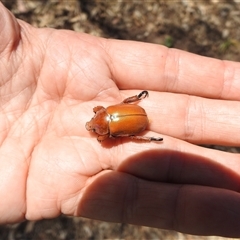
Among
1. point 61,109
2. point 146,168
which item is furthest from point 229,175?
point 61,109

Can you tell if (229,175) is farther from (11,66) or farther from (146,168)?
(11,66)

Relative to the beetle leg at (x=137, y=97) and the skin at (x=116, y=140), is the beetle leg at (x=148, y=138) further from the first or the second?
the beetle leg at (x=137, y=97)

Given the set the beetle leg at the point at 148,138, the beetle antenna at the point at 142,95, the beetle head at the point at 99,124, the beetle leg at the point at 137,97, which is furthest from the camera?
the beetle antenna at the point at 142,95

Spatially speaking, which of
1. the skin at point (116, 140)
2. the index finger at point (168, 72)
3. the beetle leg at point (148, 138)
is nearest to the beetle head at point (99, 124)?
the skin at point (116, 140)

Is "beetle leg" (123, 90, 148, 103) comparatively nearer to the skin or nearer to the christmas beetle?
the skin

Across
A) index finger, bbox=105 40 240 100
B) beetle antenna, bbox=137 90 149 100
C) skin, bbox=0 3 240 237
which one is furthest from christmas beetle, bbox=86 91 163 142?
index finger, bbox=105 40 240 100

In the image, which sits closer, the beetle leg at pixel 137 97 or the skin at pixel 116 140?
the skin at pixel 116 140

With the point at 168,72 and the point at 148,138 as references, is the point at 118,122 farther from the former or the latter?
the point at 168,72
